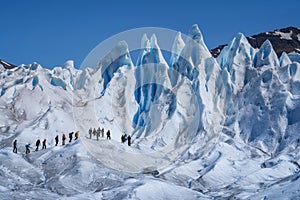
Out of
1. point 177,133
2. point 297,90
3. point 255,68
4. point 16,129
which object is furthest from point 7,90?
point 297,90

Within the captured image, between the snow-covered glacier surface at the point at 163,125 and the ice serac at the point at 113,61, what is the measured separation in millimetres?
143

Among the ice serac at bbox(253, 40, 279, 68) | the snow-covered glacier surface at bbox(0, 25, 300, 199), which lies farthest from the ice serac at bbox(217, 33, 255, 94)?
the ice serac at bbox(253, 40, 279, 68)

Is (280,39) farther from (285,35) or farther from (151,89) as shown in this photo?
(151,89)

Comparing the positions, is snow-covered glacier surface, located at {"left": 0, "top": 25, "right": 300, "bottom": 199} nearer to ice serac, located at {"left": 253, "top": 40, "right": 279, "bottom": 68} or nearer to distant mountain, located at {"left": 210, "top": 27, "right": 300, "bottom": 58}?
ice serac, located at {"left": 253, "top": 40, "right": 279, "bottom": 68}

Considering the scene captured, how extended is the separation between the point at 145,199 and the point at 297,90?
2743cm

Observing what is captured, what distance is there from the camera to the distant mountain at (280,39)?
118 metres

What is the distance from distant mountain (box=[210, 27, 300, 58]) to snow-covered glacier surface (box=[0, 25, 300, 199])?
5379 centimetres

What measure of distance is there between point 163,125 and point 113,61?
16963 mm

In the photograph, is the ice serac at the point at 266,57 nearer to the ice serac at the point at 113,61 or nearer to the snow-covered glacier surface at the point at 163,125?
the snow-covered glacier surface at the point at 163,125

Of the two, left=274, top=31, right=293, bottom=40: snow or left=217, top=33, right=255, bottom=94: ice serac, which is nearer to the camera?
left=217, top=33, right=255, bottom=94: ice serac

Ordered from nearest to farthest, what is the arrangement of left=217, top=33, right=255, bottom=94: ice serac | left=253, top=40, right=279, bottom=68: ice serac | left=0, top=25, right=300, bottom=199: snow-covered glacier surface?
left=0, top=25, right=300, bottom=199: snow-covered glacier surface, left=217, top=33, right=255, bottom=94: ice serac, left=253, top=40, right=279, bottom=68: ice serac

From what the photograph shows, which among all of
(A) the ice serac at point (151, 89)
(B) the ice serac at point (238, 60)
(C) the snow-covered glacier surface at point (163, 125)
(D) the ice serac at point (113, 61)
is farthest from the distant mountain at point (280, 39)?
(C) the snow-covered glacier surface at point (163, 125)

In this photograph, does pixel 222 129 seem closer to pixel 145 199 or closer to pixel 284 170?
pixel 284 170

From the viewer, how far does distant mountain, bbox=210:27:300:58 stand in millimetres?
117525
